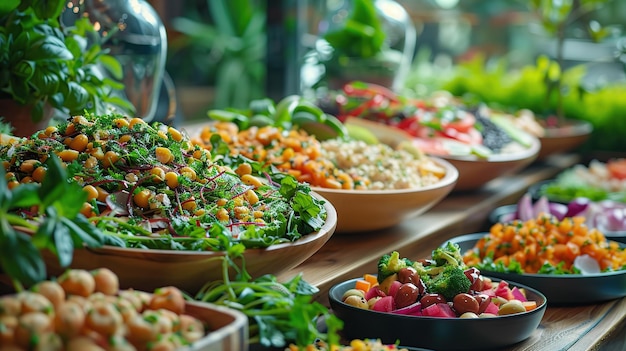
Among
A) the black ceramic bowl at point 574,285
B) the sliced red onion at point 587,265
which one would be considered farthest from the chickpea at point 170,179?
the sliced red onion at point 587,265

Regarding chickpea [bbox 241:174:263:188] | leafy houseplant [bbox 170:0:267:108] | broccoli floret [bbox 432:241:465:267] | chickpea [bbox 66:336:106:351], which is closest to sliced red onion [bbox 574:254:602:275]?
broccoli floret [bbox 432:241:465:267]

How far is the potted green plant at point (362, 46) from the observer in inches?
126

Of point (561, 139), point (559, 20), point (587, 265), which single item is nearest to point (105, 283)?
point (587, 265)

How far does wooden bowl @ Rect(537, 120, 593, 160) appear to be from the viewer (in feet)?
11.1

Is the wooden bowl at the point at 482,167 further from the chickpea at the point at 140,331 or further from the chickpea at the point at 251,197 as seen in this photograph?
the chickpea at the point at 140,331

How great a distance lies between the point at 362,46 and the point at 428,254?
4.07 ft

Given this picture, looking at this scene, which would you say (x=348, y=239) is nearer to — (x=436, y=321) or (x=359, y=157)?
(x=359, y=157)

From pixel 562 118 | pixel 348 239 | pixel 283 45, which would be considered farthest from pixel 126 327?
pixel 562 118

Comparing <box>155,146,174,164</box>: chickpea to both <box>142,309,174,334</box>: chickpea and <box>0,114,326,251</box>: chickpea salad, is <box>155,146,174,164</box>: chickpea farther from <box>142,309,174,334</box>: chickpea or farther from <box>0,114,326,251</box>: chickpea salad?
<box>142,309,174,334</box>: chickpea

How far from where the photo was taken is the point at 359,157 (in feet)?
6.94

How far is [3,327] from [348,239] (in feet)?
4.03

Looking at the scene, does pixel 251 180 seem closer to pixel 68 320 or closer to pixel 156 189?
pixel 156 189

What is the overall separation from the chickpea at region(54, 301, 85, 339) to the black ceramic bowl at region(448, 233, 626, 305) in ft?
3.78

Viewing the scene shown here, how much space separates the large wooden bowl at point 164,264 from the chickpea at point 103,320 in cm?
25
